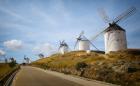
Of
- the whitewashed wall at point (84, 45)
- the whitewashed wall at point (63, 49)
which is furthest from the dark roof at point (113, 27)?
the whitewashed wall at point (63, 49)

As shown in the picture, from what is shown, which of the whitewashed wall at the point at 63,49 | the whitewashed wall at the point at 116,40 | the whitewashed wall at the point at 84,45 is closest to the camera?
the whitewashed wall at the point at 116,40

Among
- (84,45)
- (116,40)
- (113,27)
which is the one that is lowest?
(116,40)

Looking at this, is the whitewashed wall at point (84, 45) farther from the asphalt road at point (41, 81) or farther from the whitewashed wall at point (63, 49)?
the asphalt road at point (41, 81)

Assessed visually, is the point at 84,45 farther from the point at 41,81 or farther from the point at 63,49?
the point at 41,81

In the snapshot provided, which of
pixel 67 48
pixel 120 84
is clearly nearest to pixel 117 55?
pixel 120 84

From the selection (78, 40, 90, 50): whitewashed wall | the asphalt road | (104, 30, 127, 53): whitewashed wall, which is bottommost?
the asphalt road

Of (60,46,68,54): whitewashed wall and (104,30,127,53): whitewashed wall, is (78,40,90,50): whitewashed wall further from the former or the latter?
(104,30,127,53): whitewashed wall

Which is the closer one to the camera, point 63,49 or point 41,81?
point 41,81

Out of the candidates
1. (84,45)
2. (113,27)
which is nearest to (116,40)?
(113,27)

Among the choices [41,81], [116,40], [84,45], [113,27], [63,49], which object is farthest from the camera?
[63,49]

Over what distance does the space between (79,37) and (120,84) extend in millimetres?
83738

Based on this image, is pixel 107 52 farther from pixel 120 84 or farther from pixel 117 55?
pixel 120 84

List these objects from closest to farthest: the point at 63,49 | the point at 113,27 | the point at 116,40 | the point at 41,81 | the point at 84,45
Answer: the point at 41,81, the point at 116,40, the point at 113,27, the point at 84,45, the point at 63,49

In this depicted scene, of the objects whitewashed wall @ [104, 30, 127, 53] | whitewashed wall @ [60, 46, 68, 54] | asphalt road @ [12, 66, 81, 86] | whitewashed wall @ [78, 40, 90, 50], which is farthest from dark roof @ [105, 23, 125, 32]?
whitewashed wall @ [60, 46, 68, 54]
